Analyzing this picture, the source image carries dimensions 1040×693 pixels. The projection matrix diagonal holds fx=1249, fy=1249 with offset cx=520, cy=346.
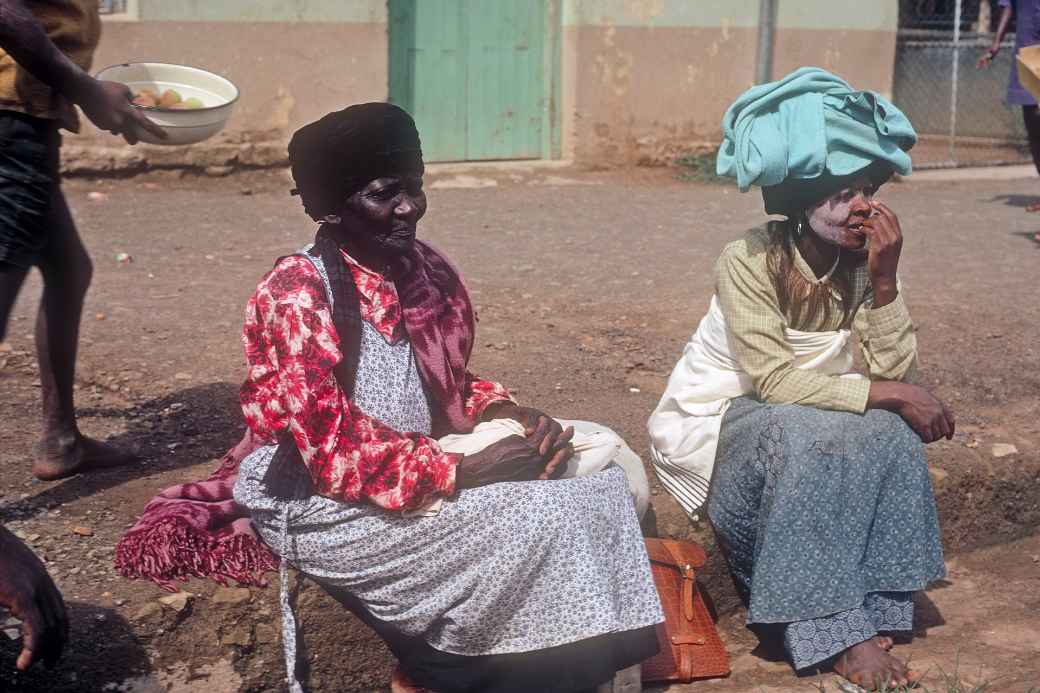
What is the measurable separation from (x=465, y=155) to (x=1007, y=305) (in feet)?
18.1

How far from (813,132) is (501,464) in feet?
4.00

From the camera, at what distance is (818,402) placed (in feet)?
11.0

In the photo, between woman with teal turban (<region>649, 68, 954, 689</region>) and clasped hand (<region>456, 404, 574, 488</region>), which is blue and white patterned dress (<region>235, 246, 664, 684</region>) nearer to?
clasped hand (<region>456, 404, 574, 488</region>)

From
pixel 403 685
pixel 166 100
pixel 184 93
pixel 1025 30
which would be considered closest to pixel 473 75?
pixel 1025 30

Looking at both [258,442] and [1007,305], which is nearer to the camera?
[258,442]

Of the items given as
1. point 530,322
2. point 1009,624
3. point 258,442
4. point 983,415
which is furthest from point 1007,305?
point 258,442

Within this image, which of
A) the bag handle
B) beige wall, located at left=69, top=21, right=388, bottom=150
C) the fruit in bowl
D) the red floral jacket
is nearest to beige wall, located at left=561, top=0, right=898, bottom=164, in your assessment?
beige wall, located at left=69, top=21, right=388, bottom=150

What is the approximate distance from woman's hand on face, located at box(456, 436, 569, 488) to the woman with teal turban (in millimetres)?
673

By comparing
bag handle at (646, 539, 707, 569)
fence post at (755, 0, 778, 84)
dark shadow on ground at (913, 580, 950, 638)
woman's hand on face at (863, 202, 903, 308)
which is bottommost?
dark shadow on ground at (913, 580, 950, 638)

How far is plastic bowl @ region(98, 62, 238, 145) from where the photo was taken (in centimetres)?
374

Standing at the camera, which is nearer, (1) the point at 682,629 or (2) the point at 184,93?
(1) the point at 682,629

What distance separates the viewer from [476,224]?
8242 mm

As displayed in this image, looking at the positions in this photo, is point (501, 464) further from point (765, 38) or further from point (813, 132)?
point (765, 38)

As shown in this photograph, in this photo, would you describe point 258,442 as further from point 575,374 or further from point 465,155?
point 465,155
